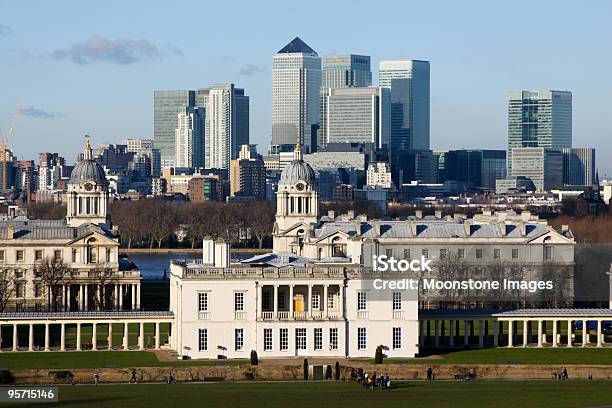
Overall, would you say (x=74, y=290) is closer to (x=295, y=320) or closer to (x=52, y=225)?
(x=52, y=225)

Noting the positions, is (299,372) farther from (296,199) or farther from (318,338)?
(296,199)

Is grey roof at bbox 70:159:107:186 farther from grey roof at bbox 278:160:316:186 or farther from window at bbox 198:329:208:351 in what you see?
window at bbox 198:329:208:351

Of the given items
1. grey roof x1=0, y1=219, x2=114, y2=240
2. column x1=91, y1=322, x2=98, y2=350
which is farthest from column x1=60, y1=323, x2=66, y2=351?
grey roof x1=0, y1=219, x2=114, y2=240

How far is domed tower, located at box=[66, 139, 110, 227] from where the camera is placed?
13900 cm

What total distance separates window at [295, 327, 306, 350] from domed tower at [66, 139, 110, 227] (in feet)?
156

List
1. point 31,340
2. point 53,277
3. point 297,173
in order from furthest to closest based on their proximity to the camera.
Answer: point 297,173
point 53,277
point 31,340

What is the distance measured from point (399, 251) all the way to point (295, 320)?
28.8m

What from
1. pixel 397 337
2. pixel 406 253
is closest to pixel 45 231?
pixel 406 253

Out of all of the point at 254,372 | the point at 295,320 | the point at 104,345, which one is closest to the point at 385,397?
the point at 254,372

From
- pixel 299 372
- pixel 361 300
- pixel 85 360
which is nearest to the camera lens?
pixel 299 372

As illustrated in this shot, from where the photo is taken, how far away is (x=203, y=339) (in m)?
92.4

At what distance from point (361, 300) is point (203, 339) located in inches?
301

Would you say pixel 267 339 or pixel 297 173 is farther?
pixel 297 173

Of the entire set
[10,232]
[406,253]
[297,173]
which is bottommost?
[406,253]
